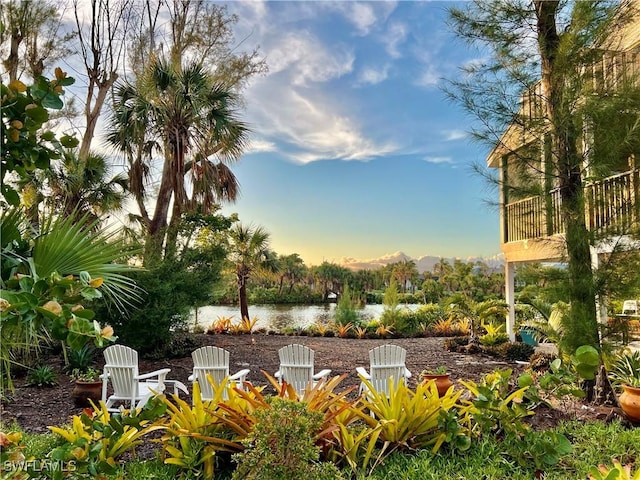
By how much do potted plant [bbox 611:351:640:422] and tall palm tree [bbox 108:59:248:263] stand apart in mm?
7981

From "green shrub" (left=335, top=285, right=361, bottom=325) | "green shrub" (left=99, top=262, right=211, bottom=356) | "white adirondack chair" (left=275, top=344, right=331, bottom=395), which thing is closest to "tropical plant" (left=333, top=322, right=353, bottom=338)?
"green shrub" (left=335, top=285, right=361, bottom=325)

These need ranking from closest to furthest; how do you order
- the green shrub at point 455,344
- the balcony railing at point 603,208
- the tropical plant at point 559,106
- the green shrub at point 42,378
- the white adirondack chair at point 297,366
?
the tropical plant at point 559,106
the balcony railing at point 603,208
the white adirondack chair at point 297,366
the green shrub at point 42,378
the green shrub at point 455,344

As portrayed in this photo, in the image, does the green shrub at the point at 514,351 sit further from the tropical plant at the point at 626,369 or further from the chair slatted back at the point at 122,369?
the chair slatted back at the point at 122,369

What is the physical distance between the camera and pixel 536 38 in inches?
207

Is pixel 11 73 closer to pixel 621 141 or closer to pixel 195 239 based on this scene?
pixel 195 239

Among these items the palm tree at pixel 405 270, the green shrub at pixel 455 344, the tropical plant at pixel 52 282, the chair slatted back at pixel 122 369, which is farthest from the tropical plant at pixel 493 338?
the palm tree at pixel 405 270

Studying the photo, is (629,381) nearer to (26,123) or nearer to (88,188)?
(26,123)

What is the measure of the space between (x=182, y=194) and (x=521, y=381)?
8764 millimetres

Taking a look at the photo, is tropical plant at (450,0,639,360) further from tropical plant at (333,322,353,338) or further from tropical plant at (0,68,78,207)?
tropical plant at (333,322,353,338)

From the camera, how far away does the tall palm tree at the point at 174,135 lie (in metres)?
9.40

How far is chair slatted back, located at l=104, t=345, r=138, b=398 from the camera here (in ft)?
17.2

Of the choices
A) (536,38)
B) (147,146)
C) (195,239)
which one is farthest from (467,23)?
(147,146)

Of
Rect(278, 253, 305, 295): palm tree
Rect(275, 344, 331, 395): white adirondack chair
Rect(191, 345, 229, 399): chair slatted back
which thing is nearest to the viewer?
Rect(191, 345, 229, 399): chair slatted back

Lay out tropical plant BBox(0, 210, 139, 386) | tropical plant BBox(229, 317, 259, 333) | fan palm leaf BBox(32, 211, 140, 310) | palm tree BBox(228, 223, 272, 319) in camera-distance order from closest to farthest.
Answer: tropical plant BBox(0, 210, 139, 386) → fan palm leaf BBox(32, 211, 140, 310) → tropical plant BBox(229, 317, 259, 333) → palm tree BBox(228, 223, 272, 319)
